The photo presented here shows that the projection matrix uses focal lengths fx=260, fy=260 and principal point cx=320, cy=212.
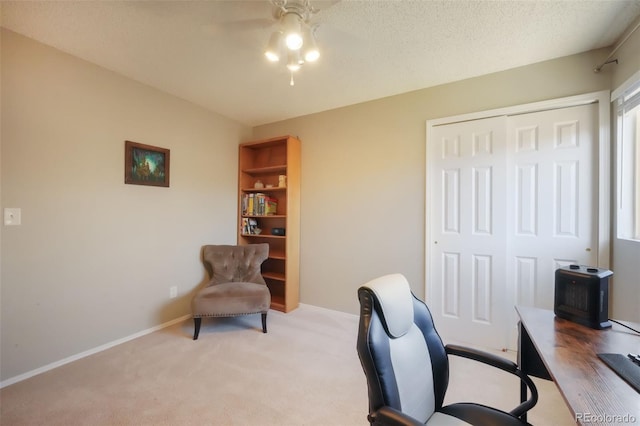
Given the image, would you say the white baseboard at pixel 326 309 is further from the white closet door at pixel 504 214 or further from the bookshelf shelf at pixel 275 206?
the white closet door at pixel 504 214

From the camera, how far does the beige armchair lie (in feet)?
8.05

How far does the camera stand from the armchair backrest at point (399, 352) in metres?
0.88

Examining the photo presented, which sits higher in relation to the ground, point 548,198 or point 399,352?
point 548,198

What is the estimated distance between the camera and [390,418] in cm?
78

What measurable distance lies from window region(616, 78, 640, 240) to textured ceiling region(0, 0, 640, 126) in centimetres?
53

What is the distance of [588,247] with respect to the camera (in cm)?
197

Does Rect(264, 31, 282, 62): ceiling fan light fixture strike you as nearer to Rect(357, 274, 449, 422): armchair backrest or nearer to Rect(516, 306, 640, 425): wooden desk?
Rect(357, 274, 449, 422): armchair backrest

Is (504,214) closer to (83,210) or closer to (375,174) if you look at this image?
(375,174)

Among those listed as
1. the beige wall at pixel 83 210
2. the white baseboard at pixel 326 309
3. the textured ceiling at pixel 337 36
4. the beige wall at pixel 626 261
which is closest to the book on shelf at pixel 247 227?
the beige wall at pixel 83 210

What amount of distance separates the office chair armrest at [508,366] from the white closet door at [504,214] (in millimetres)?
1359

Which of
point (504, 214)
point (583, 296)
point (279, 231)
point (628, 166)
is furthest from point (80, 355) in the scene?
point (628, 166)

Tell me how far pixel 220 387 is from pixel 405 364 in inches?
55.7

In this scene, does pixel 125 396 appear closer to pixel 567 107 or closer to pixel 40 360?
Answer: pixel 40 360
